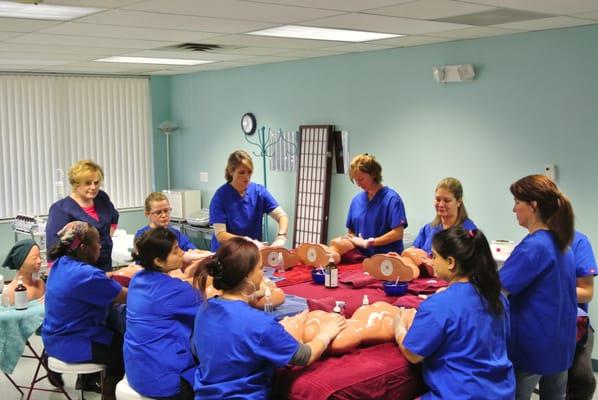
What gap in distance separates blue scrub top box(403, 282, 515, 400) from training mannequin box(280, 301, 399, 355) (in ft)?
0.98

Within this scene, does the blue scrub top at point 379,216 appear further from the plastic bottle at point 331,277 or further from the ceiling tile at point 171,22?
the ceiling tile at point 171,22

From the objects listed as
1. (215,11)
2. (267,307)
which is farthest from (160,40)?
(267,307)

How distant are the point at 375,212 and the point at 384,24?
115 cm

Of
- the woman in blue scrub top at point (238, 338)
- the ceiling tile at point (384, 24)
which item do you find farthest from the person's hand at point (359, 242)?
the woman in blue scrub top at point (238, 338)

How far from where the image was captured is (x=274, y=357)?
2.41 metres

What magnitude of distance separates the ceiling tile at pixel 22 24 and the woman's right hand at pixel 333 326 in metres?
2.33

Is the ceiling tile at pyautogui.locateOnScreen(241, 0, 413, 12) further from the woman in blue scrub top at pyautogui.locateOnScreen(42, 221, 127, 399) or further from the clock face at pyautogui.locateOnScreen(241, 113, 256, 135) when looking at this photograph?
the clock face at pyautogui.locateOnScreen(241, 113, 256, 135)

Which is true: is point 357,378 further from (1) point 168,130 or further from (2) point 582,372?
(1) point 168,130

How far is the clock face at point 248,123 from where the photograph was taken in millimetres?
7262

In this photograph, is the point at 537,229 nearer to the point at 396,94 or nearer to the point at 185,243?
the point at 185,243

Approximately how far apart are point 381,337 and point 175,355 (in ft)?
2.90

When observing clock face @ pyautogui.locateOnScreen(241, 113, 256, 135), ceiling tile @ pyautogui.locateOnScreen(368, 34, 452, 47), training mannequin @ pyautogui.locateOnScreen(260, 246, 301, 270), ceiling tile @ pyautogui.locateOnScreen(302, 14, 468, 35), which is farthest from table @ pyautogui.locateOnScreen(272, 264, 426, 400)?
clock face @ pyautogui.locateOnScreen(241, 113, 256, 135)

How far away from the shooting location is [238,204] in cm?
474

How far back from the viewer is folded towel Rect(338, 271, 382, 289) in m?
3.53
